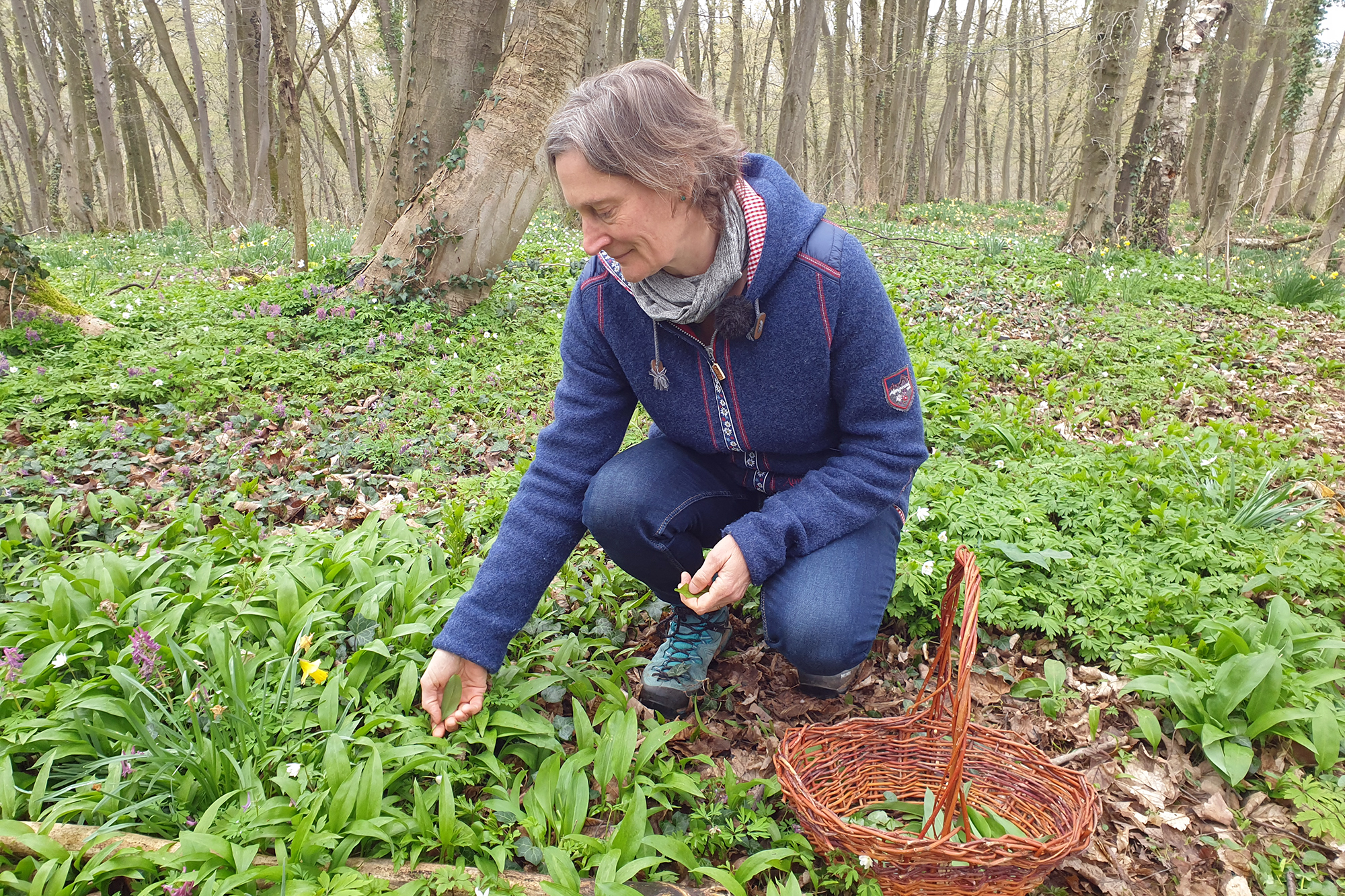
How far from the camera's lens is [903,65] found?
13336mm

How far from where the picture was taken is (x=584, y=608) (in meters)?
2.66

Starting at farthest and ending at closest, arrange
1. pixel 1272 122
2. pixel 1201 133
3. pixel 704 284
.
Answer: pixel 1201 133 → pixel 1272 122 → pixel 704 284

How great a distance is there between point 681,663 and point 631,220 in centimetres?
135

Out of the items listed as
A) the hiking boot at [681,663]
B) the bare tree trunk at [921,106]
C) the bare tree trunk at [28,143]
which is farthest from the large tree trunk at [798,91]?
the bare tree trunk at [28,143]

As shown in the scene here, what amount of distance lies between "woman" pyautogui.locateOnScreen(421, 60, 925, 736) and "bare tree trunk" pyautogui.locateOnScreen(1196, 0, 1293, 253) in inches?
435

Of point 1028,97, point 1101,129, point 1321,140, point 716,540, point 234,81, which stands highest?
point 1028,97

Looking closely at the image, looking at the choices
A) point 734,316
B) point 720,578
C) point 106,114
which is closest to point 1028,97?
point 106,114

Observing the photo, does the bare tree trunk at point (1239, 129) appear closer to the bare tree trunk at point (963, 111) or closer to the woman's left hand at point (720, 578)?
the bare tree trunk at point (963, 111)

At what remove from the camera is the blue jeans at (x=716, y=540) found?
1.87 m

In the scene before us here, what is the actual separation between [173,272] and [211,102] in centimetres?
2369

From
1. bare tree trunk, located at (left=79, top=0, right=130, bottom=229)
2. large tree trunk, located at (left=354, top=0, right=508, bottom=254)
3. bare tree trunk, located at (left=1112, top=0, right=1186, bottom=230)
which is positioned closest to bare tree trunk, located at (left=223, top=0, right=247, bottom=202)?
bare tree trunk, located at (left=79, top=0, right=130, bottom=229)

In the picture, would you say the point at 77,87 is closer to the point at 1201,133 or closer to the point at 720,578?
the point at 720,578

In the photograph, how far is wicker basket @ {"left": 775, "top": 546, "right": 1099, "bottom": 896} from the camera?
1.48 m

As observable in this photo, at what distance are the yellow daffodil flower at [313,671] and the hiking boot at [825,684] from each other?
4.34 ft
